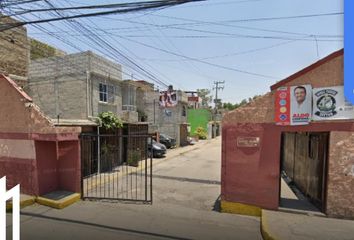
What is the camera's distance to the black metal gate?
9483 mm

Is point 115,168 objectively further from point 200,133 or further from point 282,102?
point 200,133

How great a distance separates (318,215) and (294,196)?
7.06ft

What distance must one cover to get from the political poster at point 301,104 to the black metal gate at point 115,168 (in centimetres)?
408

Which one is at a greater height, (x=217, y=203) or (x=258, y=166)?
(x=258, y=166)

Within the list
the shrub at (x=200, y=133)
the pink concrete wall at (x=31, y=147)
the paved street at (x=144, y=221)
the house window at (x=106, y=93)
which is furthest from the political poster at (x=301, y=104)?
the shrub at (x=200, y=133)

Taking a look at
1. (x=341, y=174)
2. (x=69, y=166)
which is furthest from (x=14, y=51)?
(x=341, y=174)

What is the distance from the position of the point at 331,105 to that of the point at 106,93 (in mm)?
16383

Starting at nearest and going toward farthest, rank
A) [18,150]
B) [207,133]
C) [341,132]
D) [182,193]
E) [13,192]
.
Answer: [13,192] < [341,132] < [18,150] < [182,193] < [207,133]

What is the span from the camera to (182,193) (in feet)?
33.4

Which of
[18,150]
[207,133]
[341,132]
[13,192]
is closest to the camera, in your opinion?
[13,192]

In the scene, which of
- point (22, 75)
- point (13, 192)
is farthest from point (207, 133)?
point (13, 192)

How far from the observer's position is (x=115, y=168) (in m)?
14.5

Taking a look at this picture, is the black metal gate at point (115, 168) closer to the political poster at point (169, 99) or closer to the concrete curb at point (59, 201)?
the concrete curb at point (59, 201)

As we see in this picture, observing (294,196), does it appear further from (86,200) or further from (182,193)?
(86,200)
